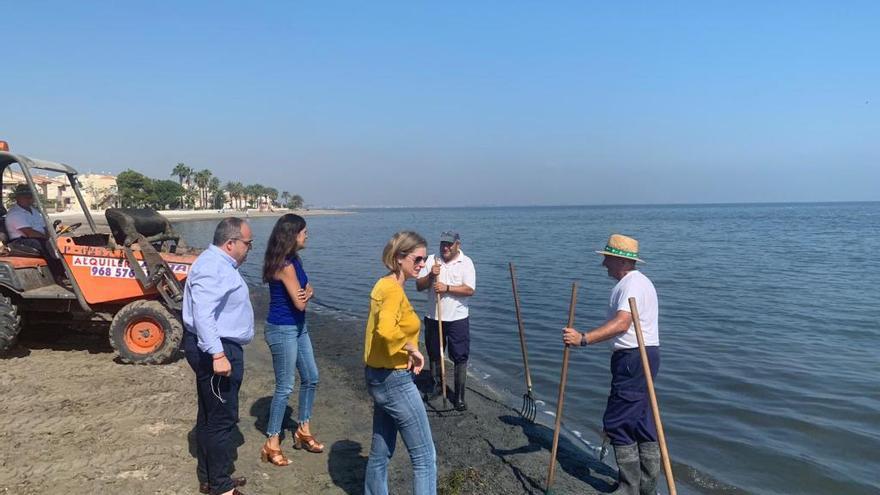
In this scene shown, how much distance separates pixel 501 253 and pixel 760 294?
639 inches

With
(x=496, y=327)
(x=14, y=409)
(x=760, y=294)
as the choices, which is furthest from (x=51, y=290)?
(x=760, y=294)

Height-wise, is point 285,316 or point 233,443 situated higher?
point 285,316

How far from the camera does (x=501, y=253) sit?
105ft

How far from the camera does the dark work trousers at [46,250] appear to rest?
7574mm

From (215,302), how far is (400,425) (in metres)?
1.44

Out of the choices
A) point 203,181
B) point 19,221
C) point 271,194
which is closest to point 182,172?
point 203,181

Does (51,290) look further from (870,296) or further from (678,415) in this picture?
(870,296)

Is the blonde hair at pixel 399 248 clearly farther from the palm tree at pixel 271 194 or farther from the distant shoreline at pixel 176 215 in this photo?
the palm tree at pixel 271 194

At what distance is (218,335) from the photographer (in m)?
3.83

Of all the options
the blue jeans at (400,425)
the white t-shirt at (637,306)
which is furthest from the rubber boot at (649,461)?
the blue jeans at (400,425)

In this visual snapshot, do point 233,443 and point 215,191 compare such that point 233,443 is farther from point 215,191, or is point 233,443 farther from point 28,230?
point 215,191

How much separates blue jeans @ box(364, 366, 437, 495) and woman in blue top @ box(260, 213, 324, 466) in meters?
1.22

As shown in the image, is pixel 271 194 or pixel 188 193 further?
pixel 271 194

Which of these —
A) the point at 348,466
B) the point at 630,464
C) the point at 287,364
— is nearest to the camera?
the point at 630,464
